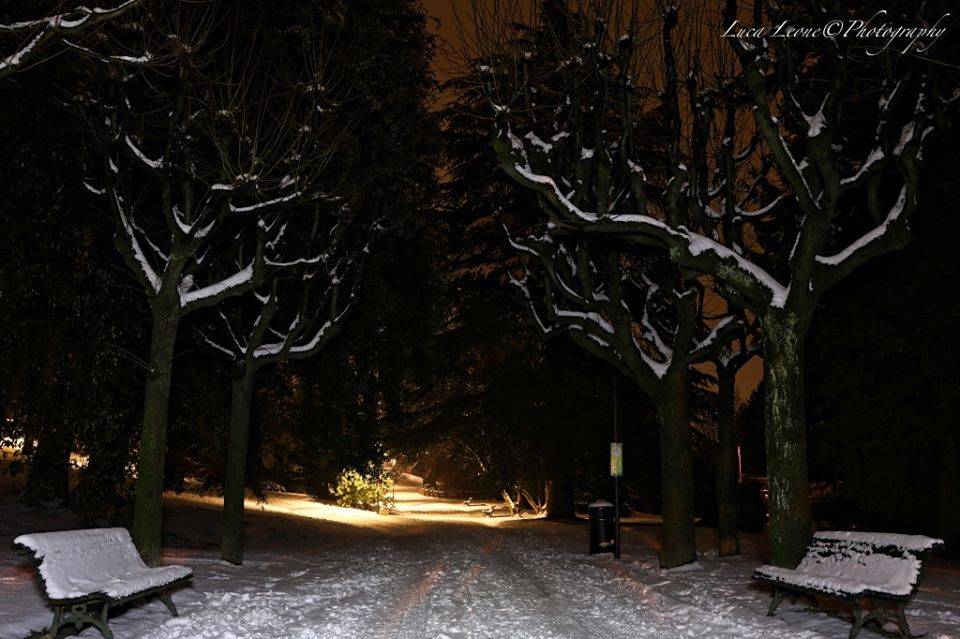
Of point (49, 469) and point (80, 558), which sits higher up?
point (49, 469)

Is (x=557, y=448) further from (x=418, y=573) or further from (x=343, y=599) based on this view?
(x=343, y=599)

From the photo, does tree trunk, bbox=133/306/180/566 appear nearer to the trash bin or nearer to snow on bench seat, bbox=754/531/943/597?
snow on bench seat, bbox=754/531/943/597

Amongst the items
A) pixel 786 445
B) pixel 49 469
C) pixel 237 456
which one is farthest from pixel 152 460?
pixel 786 445

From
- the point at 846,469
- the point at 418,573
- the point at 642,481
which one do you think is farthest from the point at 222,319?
the point at 642,481

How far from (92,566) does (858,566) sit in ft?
26.7

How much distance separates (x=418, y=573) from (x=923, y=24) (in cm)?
1158

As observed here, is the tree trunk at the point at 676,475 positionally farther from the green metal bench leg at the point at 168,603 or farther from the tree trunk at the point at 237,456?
the green metal bench leg at the point at 168,603

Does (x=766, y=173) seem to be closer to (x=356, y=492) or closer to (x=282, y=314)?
(x=282, y=314)

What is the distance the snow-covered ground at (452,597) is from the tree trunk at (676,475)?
613mm

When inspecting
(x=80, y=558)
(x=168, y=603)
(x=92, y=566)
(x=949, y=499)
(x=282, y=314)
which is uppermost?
(x=282, y=314)

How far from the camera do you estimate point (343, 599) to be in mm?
10562

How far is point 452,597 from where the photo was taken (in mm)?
10727

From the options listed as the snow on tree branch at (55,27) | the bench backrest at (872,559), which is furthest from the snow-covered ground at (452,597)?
the snow on tree branch at (55,27)

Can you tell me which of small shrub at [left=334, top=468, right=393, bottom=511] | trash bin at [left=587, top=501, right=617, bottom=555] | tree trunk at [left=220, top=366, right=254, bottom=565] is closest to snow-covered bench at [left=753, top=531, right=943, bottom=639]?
trash bin at [left=587, top=501, right=617, bottom=555]
